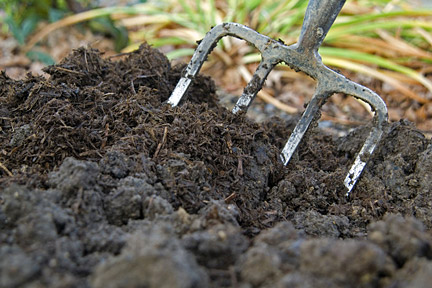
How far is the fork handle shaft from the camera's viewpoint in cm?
177

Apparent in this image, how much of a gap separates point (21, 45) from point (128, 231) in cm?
354

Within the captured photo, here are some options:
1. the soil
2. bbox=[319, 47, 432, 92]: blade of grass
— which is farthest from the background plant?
the soil

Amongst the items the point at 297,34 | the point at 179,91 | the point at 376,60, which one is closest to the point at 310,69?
the point at 179,91

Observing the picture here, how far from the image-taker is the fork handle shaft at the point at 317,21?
177 centimetres

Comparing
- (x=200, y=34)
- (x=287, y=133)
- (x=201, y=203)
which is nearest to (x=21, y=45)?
(x=200, y=34)

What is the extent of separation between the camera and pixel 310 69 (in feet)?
6.11

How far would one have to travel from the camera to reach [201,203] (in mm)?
1432

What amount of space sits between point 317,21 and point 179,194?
101cm

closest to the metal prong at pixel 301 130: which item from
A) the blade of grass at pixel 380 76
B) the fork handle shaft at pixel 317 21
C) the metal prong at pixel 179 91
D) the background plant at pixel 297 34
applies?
the fork handle shaft at pixel 317 21

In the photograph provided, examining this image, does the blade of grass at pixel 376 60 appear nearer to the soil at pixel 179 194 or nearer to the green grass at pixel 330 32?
the green grass at pixel 330 32

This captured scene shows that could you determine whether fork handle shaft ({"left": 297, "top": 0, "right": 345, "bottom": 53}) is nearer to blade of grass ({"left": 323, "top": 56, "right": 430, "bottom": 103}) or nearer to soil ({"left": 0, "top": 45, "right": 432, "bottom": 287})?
soil ({"left": 0, "top": 45, "right": 432, "bottom": 287})

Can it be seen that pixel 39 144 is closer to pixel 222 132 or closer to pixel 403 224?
pixel 222 132

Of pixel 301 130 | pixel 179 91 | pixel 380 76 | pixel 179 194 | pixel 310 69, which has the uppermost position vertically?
pixel 380 76

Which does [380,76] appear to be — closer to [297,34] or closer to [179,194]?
[297,34]
